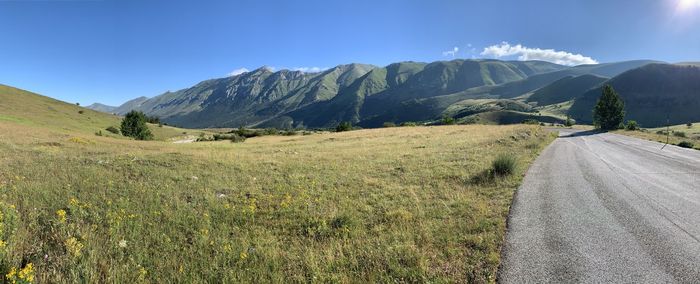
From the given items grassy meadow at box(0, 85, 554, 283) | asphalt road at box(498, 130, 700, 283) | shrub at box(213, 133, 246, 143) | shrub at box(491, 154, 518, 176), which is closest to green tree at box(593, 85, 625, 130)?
asphalt road at box(498, 130, 700, 283)

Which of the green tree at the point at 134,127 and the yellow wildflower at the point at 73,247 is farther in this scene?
the green tree at the point at 134,127

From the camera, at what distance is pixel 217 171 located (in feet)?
52.4

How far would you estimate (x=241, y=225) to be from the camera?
8.48m

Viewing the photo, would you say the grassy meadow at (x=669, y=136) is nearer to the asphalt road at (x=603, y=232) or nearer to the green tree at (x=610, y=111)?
the green tree at (x=610, y=111)

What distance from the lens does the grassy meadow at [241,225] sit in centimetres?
580

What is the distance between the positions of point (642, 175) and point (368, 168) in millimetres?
13441

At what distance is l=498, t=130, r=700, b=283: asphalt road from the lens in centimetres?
586

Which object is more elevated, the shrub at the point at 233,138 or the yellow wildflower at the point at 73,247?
the shrub at the point at 233,138

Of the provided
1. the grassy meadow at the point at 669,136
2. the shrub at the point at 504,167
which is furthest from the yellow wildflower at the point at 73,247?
the grassy meadow at the point at 669,136

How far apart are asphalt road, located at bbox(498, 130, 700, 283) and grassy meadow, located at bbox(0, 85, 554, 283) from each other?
617 mm

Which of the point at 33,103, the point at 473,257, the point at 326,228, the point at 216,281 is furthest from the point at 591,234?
the point at 33,103

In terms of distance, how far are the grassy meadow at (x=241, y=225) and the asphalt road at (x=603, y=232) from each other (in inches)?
24.3

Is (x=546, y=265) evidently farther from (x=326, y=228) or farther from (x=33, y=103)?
(x=33, y=103)

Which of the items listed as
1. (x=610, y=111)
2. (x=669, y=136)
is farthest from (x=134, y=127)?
(x=610, y=111)
